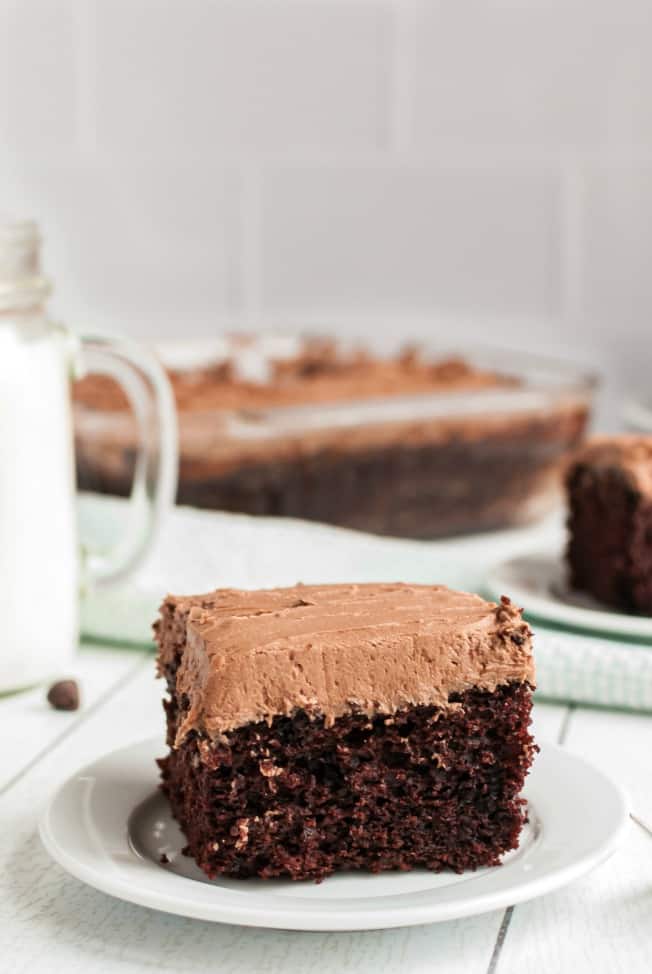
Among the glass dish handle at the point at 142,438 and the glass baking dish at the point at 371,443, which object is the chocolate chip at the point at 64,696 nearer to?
the glass dish handle at the point at 142,438

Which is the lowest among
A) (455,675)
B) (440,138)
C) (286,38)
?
(455,675)

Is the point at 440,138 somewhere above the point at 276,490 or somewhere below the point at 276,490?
above

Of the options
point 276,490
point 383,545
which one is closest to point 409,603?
point 383,545

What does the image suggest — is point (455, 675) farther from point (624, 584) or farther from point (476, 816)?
point (624, 584)

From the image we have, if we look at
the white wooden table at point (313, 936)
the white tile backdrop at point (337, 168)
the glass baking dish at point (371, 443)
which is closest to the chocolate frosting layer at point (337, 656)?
the white wooden table at point (313, 936)

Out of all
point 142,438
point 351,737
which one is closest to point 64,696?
point 142,438
